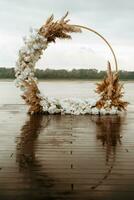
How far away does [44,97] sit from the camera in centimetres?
1276

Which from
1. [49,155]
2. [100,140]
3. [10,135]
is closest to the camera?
[49,155]

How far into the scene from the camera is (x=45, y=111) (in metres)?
12.7

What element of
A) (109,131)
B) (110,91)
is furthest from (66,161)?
(110,91)

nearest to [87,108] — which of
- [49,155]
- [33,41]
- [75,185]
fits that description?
[33,41]

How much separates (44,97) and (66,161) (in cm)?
714

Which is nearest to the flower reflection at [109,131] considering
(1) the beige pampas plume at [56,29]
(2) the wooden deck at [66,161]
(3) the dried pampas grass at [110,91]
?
(2) the wooden deck at [66,161]

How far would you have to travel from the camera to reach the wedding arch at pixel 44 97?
12.6 metres

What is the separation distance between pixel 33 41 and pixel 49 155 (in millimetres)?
6997

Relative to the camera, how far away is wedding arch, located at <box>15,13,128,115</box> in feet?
41.4

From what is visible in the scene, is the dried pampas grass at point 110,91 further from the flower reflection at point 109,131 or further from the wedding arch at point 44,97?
the flower reflection at point 109,131

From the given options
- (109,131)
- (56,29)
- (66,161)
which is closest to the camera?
(66,161)

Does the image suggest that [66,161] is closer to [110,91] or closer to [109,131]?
[109,131]

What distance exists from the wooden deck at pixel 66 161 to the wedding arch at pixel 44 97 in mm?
2743

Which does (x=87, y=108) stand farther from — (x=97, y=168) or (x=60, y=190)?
(x=60, y=190)
